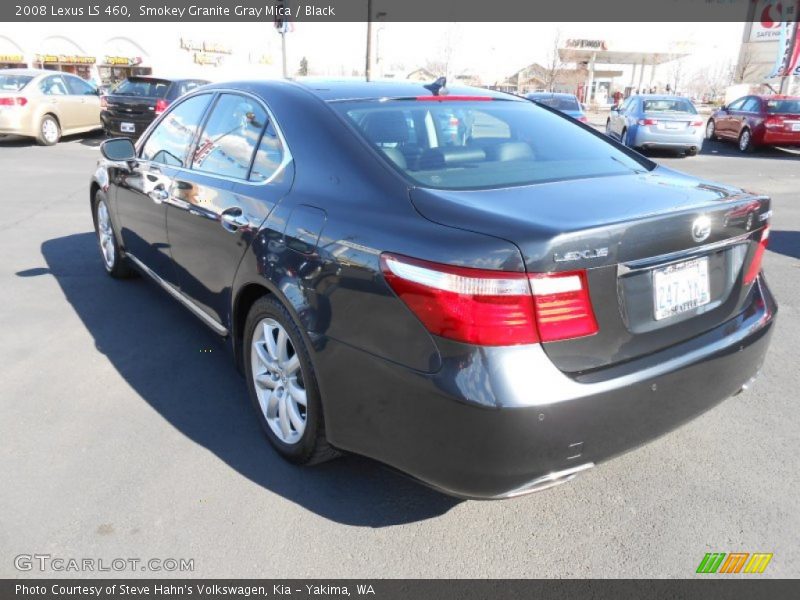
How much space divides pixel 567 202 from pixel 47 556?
228 cm

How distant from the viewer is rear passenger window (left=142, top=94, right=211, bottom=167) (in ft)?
12.2

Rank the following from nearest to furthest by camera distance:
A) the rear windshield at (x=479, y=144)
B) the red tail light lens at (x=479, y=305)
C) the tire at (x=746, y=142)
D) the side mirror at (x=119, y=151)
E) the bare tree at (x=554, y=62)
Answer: the red tail light lens at (x=479, y=305) < the rear windshield at (x=479, y=144) < the side mirror at (x=119, y=151) < the tire at (x=746, y=142) < the bare tree at (x=554, y=62)

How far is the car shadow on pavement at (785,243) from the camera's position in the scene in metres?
6.43

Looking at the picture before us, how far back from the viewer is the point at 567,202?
85.0 inches

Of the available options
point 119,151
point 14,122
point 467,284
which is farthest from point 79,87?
point 467,284

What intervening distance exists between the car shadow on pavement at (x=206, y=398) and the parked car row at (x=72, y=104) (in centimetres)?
875

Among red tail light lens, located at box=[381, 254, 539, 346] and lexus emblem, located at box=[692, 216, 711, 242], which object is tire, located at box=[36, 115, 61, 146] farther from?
lexus emblem, located at box=[692, 216, 711, 242]

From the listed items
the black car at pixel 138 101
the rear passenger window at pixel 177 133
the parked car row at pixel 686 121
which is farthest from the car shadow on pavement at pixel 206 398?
the parked car row at pixel 686 121

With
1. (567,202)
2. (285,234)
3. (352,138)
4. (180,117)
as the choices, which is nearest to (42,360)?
(180,117)

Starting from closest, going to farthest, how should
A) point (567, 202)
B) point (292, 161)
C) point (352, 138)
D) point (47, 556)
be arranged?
point (567, 202) → point (47, 556) → point (352, 138) → point (292, 161)

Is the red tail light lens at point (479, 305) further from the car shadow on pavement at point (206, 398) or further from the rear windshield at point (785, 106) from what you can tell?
the rear windshield at point (785, 106)

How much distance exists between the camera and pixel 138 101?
43.3 ft

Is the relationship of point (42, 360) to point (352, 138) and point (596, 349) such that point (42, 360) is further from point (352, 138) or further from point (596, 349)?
point (596, 349)

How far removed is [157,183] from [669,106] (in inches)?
596
